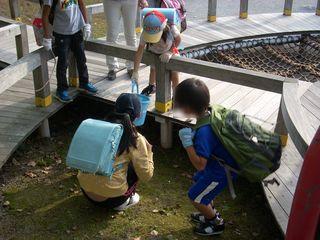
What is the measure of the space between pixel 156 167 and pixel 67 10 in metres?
1.90

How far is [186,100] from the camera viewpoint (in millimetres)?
3127

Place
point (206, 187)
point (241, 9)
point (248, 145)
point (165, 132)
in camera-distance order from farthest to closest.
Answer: point (241, 9) → point (165, 132) → point (206, 187) → point (248, 145)

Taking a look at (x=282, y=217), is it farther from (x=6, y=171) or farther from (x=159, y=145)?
(x=6, y=171)

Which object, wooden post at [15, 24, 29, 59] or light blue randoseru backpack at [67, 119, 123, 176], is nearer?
light blue randoseru backpack at [67, 119, 123, 176]

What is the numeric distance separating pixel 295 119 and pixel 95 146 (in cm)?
142

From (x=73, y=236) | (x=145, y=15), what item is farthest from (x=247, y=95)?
(x=73, y=236)

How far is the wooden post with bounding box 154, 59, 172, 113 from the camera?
15.7 feet

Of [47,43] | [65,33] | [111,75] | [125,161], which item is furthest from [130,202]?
[111,75]

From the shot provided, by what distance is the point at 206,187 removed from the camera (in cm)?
343

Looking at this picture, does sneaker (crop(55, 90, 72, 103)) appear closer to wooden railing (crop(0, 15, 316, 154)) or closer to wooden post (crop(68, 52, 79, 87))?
wooden railing (crop(0, 15, 316, 154))

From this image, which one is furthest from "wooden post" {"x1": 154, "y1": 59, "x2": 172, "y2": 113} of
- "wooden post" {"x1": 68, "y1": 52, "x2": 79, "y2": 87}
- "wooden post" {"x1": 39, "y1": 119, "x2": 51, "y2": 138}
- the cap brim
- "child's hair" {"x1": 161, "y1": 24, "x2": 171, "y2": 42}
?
"wooden post" {"x1": 39, "y1": 119, "x2": 51, "y2": 138}

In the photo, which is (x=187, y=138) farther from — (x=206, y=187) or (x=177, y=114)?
(x=177, y=114)

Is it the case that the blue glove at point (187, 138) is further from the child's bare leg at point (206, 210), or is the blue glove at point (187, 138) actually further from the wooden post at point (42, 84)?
the wooden post at point (42, 84)

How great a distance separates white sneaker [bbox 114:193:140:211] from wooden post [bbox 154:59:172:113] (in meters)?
1.19
